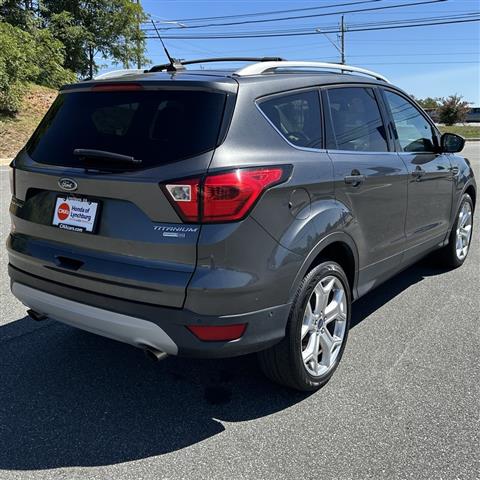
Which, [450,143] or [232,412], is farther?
[450,143]

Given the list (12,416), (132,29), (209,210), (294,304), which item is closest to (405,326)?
(294,304)

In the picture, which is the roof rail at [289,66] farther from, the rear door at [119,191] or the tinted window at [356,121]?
the rear door at [119,191]

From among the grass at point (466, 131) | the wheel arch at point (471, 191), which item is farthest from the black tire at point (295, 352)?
the grass at point (466, 131)

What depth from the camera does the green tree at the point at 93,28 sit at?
31016 mm

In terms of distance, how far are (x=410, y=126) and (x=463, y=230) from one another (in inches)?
70.0

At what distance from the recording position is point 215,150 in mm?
2518

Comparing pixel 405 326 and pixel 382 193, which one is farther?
pixel 405 326

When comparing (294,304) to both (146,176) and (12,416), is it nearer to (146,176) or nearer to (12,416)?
(146,176)

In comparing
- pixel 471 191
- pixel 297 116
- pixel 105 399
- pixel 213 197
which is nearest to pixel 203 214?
pixel 213 197

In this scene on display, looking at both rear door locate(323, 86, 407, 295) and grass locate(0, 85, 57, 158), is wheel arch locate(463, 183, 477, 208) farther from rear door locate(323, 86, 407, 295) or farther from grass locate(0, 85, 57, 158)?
grass locate(0, 85, 57, 158)

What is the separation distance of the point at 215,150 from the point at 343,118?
50.6 inches

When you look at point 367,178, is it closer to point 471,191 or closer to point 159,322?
point 159,322

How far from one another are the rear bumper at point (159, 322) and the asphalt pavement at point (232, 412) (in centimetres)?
49

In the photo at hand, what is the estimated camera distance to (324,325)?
3.19 metres
